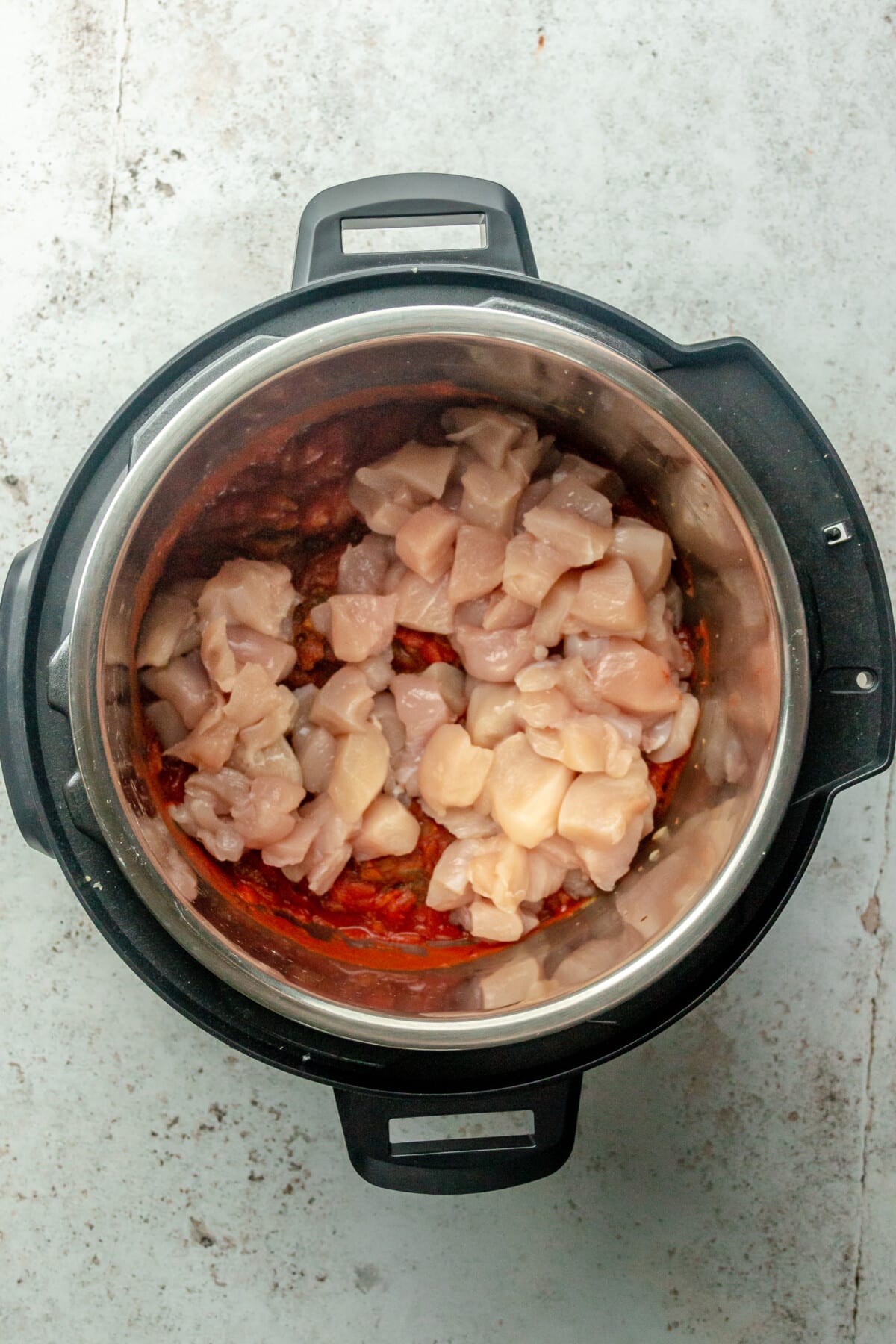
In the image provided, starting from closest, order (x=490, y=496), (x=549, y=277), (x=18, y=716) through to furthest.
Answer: (x=18, y=716)
(x=490, y=496)
(x=549, y=277)

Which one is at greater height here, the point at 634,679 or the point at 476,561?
the point at 476,561

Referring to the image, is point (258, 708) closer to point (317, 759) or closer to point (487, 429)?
point (317, 759)

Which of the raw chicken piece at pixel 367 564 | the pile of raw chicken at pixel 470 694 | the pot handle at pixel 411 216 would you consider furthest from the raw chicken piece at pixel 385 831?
the pot handle at pixel 411 216

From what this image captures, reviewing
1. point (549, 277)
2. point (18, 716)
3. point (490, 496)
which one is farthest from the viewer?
point (549, 277)

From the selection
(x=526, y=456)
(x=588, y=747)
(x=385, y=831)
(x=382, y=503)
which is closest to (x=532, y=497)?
(x=526, y=456)

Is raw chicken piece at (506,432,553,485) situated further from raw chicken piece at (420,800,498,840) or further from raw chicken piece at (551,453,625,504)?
raw chicken piece at (420,800,498,840)

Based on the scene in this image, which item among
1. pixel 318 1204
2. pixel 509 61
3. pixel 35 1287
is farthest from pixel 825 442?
pixel 35 1287

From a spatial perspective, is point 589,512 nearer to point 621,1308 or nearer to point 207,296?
point 207,296
